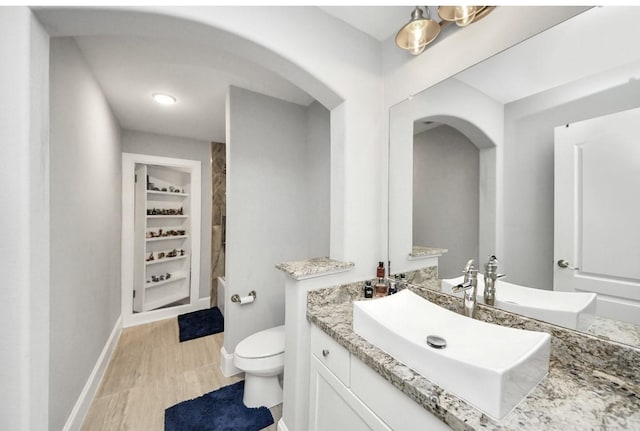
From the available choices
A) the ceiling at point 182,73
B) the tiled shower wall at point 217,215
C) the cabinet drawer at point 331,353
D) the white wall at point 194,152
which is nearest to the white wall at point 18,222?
the ceiling at point 182,73

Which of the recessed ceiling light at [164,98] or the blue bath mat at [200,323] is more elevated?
the recessed ceiling light at [164,98]

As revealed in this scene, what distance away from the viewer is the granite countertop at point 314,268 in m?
1.25

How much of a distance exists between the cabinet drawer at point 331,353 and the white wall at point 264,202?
3.17 ft

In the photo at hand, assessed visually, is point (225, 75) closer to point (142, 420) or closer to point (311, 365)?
point (311, 365)

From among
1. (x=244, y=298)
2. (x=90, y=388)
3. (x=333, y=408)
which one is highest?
(x=244, y=298)

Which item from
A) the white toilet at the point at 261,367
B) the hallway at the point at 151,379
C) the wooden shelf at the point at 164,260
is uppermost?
the wooden shelf at the point at 164,260

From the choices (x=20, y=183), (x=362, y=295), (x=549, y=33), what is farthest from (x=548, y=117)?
(x=20, y=183)

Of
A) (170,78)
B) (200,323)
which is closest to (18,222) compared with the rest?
(170,78)

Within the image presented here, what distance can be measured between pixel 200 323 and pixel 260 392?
5.53 ft

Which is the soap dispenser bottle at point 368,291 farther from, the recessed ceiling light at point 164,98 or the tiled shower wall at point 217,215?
the tiled shower wall at point 217,215

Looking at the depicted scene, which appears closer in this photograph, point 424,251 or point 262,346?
point 424,251

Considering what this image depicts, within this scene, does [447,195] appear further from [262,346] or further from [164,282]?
[164,282]

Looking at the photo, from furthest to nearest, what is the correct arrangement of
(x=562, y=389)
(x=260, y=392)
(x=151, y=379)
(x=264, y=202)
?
(x=264, y=202) < (x=151, y=379) < (x=260, y=392) < (x=562, y=389)

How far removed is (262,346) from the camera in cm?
168
